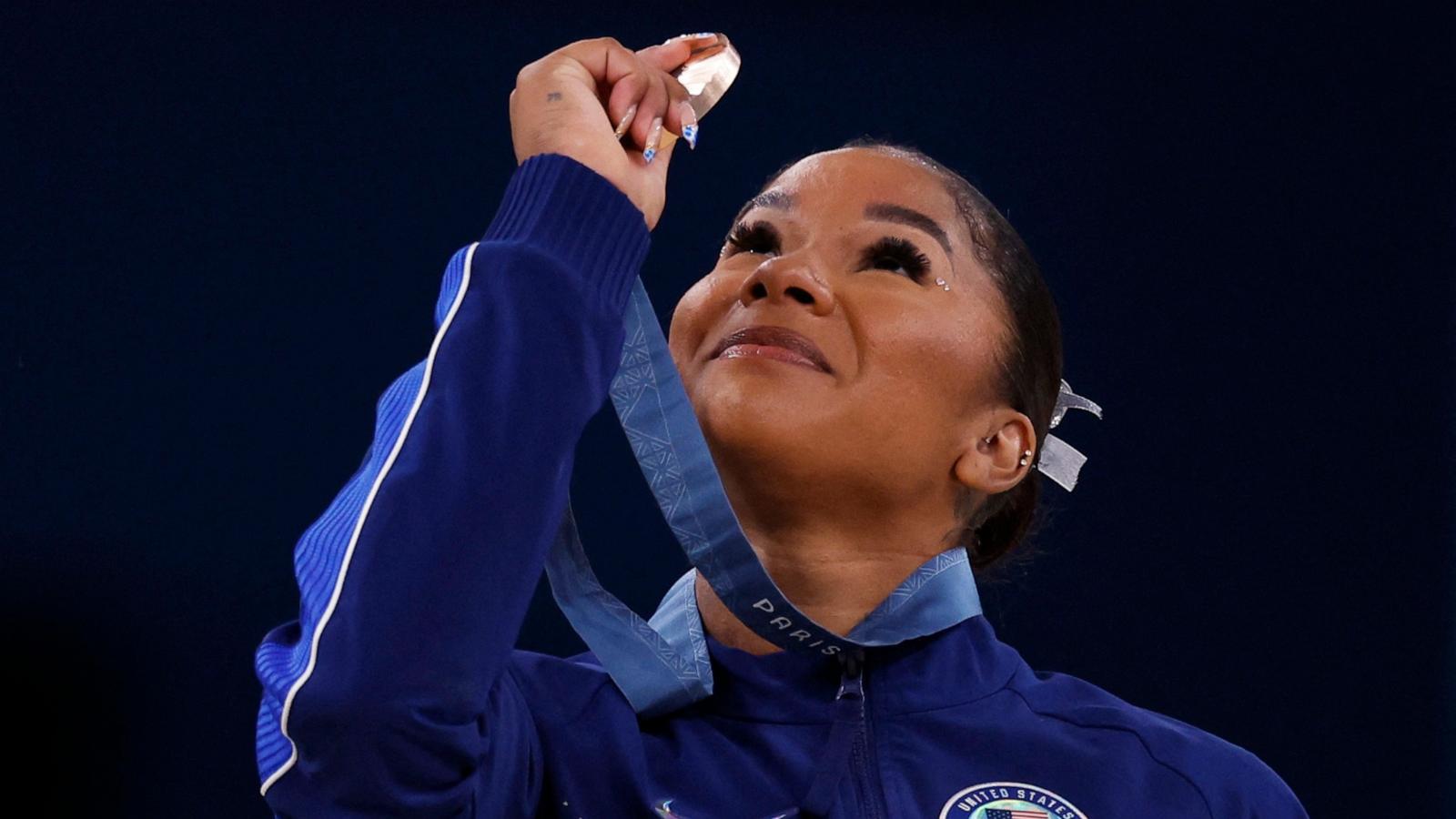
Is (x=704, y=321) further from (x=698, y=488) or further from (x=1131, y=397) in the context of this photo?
(x=1131, y=397)

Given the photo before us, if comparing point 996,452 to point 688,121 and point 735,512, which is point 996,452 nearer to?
point 735,512

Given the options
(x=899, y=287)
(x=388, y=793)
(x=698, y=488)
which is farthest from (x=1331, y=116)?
(x=388, y=793)

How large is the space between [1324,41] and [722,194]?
2.99 ft

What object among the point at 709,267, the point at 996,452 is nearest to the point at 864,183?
the point at 996,452

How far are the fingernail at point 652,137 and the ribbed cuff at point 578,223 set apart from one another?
58 millimetres

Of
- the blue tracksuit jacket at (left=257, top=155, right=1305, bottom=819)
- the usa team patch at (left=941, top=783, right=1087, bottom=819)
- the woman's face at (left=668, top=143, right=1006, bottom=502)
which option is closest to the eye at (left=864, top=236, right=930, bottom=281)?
the woman's face at (left=668, top=143, right=1006, bottom=502)

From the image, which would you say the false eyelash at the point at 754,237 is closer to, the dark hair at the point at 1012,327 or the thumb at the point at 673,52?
the dark hair at the point at 1012,327

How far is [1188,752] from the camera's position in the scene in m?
1.47

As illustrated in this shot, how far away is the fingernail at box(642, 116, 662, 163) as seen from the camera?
121cm

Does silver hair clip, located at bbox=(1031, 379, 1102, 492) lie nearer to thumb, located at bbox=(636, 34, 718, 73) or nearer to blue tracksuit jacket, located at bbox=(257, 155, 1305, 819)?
blue tracksuit jacket, located at bbox=(257, 155, 1305, 819)

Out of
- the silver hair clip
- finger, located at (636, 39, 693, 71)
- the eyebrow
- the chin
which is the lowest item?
the chin

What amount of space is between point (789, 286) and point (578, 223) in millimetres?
341

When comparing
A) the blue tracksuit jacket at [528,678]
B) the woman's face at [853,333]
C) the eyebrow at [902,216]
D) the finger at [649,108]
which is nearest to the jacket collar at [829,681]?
the blue tracksuit jacket at [528,678]

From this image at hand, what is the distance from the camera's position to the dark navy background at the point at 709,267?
2.09 m
